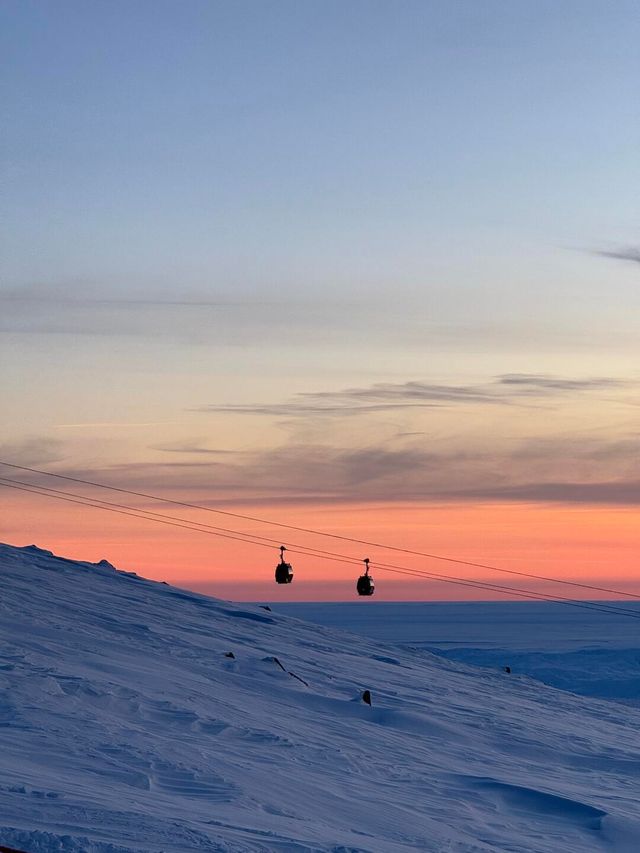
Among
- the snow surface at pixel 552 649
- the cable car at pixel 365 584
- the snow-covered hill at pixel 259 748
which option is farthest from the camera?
the snow surface at pixel 552 649

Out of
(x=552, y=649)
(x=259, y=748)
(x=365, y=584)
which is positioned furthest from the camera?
(x=552, y=649)

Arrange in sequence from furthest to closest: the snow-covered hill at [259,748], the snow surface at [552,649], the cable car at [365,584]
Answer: the snow surface at [552,649], the cable car at [365,584], the snow-covered hill at [259,748]

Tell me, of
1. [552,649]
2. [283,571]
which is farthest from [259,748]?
[552,649]

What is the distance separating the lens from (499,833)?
33.8ft

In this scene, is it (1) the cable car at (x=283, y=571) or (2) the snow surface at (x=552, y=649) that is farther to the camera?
(2) the snow surface at (x=552, y=649)

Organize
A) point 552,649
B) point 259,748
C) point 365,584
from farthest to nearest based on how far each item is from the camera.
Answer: point 552,649, point 365,584, point 259,748

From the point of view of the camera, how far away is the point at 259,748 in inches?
465

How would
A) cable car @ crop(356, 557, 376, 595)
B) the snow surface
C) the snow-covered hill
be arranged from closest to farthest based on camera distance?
the snow-covered hill < cable car @ crop(356, 557, 376, 595) < the snow surface

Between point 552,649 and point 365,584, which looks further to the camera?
point 552,649

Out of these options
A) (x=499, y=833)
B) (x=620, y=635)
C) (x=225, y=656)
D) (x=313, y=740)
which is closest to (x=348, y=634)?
(x=225, y=656)

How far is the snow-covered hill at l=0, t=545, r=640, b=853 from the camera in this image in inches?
332

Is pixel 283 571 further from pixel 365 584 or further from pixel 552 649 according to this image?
pixel 552 649

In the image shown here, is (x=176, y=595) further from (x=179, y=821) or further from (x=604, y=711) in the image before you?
(x=179, y=821)

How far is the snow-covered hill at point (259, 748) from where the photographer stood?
27.7 ft
